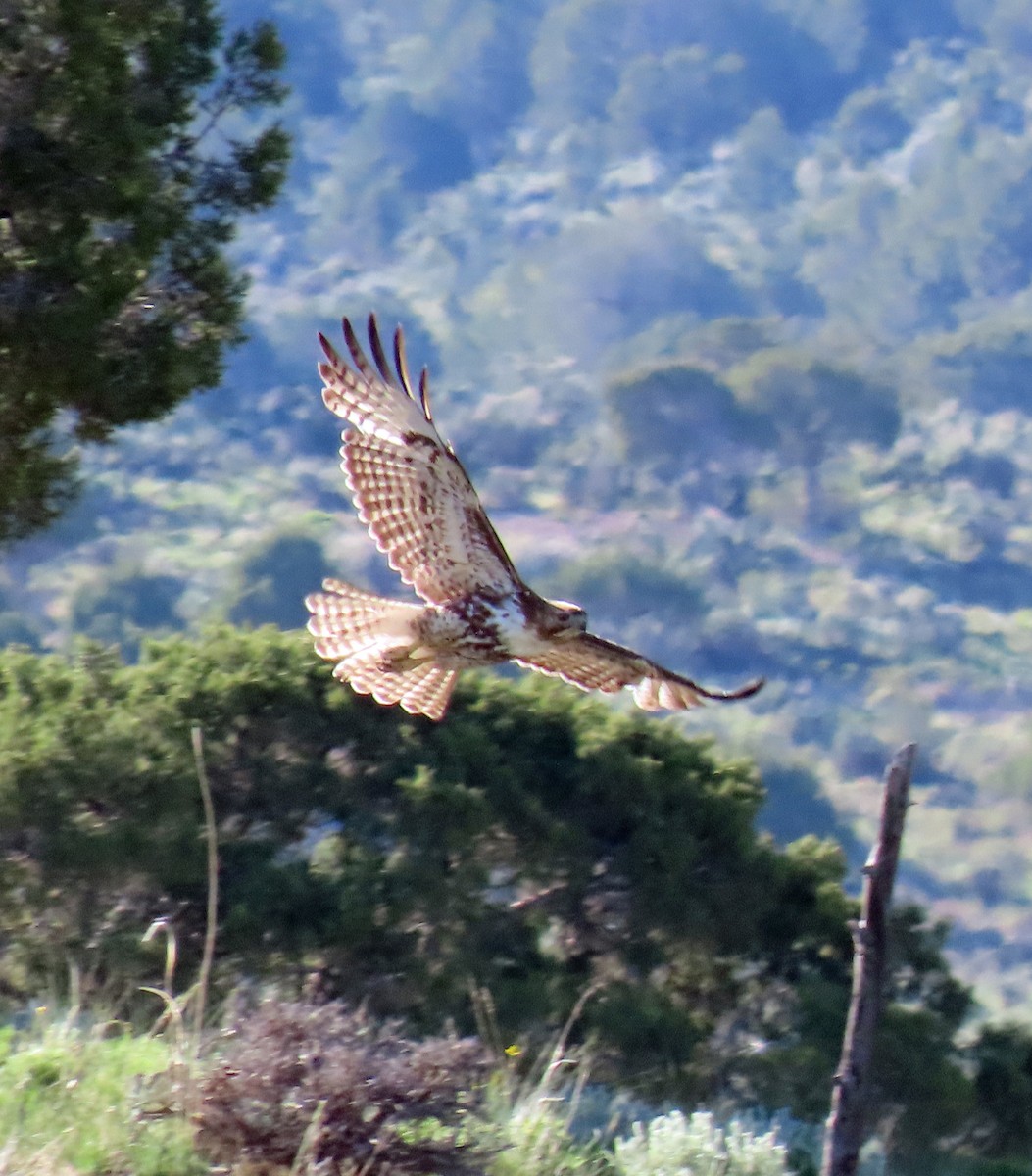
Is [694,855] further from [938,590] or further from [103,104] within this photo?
[938,590]

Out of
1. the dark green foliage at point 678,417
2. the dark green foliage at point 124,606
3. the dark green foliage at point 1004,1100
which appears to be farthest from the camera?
the dark green foliage at point 678,417

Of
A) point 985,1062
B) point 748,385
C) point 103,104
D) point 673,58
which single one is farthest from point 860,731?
point 673,58

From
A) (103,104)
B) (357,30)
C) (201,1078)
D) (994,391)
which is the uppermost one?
(357,30)

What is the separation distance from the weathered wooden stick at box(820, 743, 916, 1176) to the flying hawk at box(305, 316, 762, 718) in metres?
0.74

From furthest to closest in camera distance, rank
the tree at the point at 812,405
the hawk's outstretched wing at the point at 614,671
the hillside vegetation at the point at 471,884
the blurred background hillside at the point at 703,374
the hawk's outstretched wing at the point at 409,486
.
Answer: the tree at the point at 812,405 → the blurred background hillside at the point at 703,374 → the hillside vegetation at the point at 471,884 → the hawk's outstretched wing at the point at 614,671 → the hawk's outstretched wing at the point at 409,486

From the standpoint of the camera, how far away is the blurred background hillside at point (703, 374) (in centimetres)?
6031

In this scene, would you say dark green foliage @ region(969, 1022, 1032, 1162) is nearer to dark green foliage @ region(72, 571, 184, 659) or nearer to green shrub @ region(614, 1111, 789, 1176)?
green shrub @ region(614, 1111, 789, 1176)

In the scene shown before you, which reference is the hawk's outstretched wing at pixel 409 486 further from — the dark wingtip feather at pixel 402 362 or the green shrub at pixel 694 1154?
the green shrub at pixel 694 1154

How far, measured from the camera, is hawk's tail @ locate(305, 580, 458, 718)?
4.99 meters

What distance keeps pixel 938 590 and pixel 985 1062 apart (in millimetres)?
64352

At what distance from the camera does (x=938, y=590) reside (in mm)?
73000

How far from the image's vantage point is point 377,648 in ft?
16.6

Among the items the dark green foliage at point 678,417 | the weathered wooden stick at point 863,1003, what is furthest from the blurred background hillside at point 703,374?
the weathered wooden stick at point 863,1003

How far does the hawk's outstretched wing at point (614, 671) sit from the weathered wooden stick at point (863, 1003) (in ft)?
2.20
